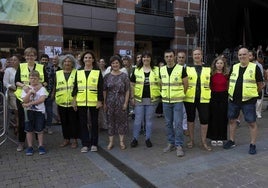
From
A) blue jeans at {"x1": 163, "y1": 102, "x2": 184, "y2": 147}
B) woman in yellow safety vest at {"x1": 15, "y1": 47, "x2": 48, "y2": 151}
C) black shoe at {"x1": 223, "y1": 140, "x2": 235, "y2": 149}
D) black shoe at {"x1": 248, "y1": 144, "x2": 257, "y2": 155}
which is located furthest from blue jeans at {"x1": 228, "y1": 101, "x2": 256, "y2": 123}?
woman in yellow safety vest at {"x1": 15, "y1": 47, "x2": 48, "y2": 151}

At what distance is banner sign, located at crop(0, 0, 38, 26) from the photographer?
15.4 meters

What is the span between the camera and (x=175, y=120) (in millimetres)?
6066

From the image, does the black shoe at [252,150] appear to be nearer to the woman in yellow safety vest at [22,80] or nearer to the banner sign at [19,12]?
the woman in yellow safety vest at [22,80]

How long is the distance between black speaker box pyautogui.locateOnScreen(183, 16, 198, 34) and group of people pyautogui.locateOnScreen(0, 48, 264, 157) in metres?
15.1

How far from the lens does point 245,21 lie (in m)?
29.5

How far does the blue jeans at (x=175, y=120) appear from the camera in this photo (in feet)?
19.8

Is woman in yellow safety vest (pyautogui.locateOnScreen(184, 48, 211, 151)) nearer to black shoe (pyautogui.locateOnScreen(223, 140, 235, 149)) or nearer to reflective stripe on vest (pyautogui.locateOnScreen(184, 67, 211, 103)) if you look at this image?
reflective stripe on vest (pyautogui.locateOnScreen(184, 67, 211, 103))

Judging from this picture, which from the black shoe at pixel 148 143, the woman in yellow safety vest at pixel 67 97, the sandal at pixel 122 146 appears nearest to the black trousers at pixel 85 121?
the woman in yellow safety vest at pixel 67 97

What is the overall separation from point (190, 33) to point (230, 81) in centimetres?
1594

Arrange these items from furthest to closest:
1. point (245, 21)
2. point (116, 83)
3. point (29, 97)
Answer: point (245, 21), point (116, 83), point (29, 97)

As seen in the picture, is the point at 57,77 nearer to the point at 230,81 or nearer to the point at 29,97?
the point at 29,97

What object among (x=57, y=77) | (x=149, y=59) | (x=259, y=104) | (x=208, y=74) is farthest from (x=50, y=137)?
(x=259, y=104)

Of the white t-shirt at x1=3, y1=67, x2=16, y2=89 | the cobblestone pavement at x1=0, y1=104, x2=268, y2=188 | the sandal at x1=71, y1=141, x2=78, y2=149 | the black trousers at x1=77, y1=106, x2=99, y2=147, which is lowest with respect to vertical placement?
the cobblestone pavement at x1=0, y1=104, x2=268, y2=188

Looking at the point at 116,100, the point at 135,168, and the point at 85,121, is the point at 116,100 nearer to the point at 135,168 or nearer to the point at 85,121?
the point at 85,121
